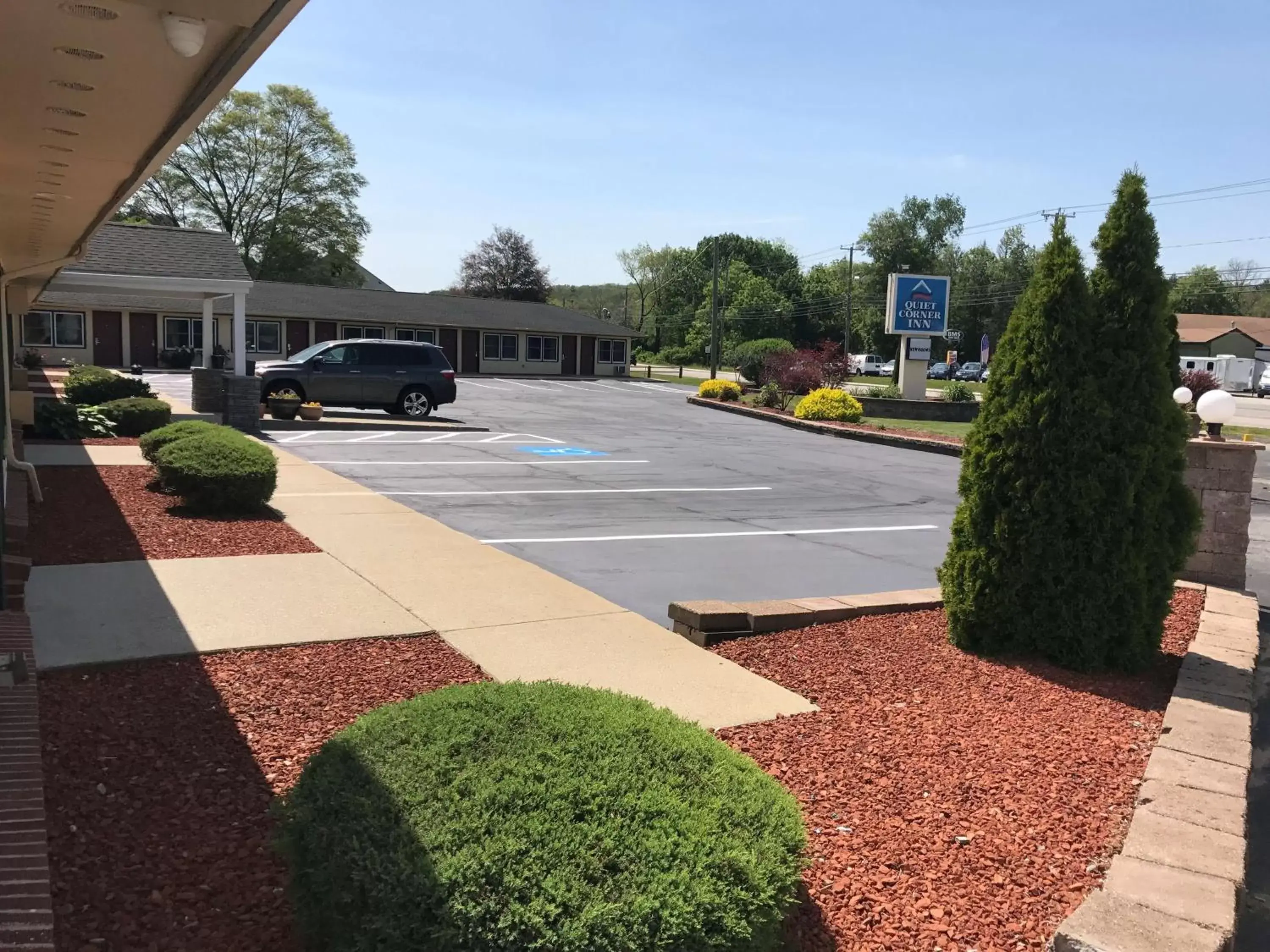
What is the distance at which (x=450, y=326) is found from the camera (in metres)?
49.6

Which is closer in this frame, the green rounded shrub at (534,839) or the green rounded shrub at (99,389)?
the green rounded shrub at (534,839)

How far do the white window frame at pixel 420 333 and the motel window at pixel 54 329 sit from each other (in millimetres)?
14424

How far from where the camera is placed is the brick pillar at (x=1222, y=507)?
26.5 feet

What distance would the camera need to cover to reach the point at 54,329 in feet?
131

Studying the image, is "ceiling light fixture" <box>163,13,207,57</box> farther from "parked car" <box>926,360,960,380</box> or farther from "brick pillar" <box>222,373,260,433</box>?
"parked car" <box>926,360,960,380</box>

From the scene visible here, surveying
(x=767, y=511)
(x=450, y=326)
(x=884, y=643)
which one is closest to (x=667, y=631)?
(x=884, y=643)

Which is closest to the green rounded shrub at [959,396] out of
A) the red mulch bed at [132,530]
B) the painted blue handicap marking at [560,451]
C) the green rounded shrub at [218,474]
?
the painted blue handicap marking at [560,451]

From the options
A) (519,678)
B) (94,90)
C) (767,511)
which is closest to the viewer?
(94,90)

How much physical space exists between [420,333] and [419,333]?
0.27 feet

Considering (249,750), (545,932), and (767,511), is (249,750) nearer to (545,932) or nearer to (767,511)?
(545,932)

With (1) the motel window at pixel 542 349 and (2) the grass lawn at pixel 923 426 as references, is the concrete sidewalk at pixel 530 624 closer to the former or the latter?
(2) the grass lawn at pixel 923 426

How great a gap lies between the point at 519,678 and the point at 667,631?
4.45 ft

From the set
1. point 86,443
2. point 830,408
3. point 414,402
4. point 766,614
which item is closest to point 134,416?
point 86,443

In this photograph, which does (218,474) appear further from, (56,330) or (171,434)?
(56,330)
